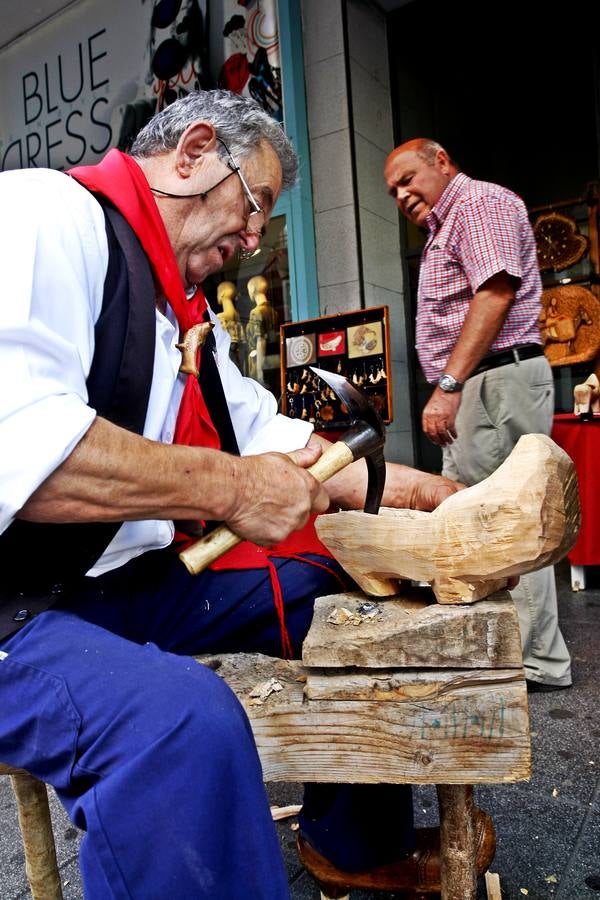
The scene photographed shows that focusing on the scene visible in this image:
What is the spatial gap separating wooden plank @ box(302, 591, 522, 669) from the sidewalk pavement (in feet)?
2.75

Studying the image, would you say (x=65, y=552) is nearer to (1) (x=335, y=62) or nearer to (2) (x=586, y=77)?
(1) (x=335, y=62)

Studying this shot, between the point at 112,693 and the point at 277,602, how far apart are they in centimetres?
57

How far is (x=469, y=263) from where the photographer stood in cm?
251

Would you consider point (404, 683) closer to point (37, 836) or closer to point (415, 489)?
point (415, 489)

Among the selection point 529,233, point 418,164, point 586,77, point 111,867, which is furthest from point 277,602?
point 586,77

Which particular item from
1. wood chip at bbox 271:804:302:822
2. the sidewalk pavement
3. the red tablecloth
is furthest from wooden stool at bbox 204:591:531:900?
the red tablecloth

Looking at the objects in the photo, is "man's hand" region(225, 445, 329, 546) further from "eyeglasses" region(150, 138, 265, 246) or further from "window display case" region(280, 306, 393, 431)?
"window display case" region(280, 306, 393, 431)

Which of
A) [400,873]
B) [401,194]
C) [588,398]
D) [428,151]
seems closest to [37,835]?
[400,873]

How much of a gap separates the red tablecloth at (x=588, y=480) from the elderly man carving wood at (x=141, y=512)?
2449 mm

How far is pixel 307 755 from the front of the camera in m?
1.05

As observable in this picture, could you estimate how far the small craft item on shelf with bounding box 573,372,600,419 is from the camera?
377 cm

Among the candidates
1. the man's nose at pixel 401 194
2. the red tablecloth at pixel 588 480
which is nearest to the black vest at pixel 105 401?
the man's nose at pixel 401 194

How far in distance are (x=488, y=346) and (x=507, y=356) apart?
0.40 feet

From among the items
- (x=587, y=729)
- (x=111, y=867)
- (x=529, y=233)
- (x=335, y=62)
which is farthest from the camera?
(x=335, y=62)
